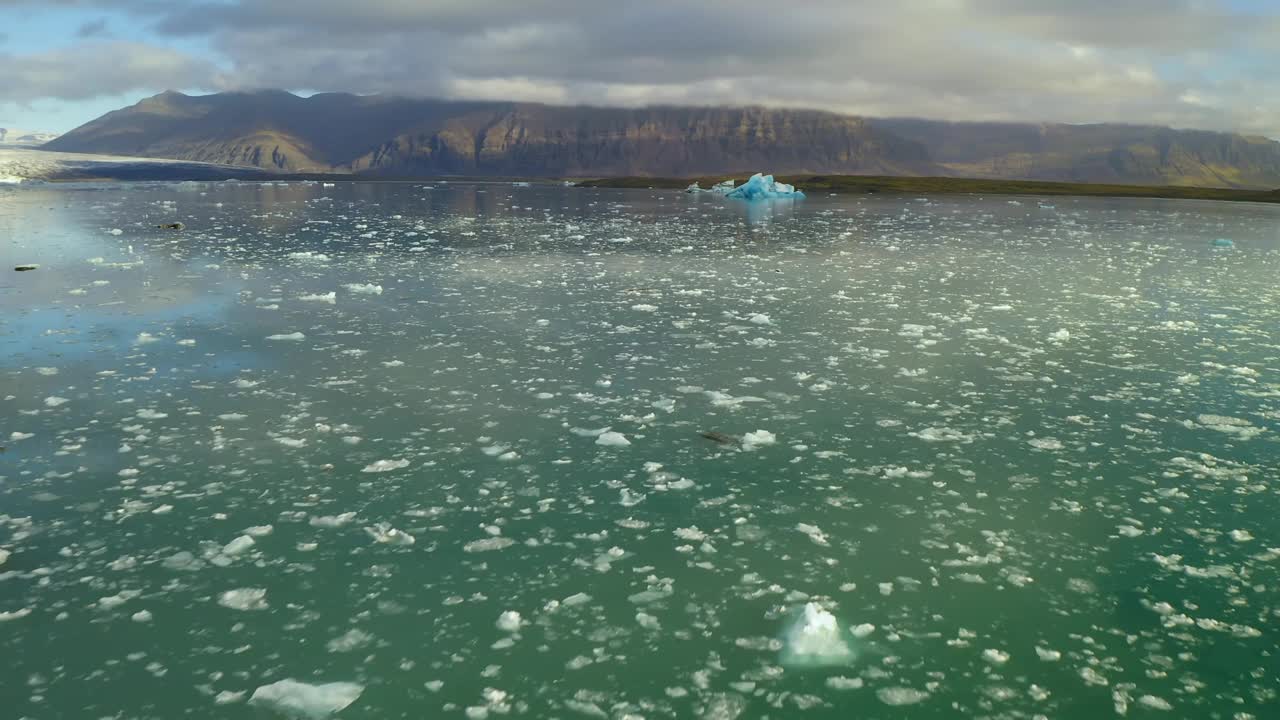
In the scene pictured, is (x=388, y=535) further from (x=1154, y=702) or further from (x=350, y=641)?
(x=1154, y=702)

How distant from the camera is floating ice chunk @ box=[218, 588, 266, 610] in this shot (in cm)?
603

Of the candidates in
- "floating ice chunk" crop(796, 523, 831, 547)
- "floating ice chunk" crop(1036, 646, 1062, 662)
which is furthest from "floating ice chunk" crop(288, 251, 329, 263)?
"floating ice chunk" crop(1036, 646, 1062, 662)

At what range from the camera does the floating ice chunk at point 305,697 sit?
492 cm

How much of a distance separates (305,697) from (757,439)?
573 centimetres

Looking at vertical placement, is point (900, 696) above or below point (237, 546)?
below

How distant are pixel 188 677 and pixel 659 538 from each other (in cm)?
358

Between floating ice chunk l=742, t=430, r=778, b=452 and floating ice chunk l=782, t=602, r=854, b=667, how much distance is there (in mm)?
3624

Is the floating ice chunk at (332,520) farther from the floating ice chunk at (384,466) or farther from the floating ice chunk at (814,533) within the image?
the floating ice chunk at (814,533)

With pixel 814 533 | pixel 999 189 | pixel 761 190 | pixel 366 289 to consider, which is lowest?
pixel 814 533

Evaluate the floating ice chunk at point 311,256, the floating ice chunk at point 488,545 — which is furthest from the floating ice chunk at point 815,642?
the floating ice chunk at point 311,256

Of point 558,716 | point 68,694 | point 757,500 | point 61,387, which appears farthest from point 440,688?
point 61,387

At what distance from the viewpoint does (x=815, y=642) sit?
5527 millimetres

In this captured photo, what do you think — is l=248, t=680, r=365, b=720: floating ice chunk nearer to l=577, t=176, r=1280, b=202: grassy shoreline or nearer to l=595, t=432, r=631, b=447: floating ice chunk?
l=595, t=432, r=631, b=447: floating ice chunk

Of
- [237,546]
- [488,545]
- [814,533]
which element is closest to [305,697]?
[488,545]
